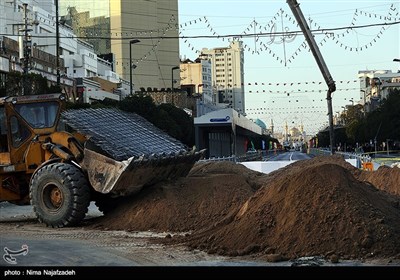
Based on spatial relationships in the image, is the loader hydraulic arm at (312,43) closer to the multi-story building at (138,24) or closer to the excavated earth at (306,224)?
the multi-story building at (138,24)

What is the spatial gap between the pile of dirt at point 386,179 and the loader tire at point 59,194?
26.8 feet

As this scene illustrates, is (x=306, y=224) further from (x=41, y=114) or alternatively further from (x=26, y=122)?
(x=26, y=122)

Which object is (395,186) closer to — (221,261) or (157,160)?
(157,160)

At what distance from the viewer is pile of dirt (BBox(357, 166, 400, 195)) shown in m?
16.9

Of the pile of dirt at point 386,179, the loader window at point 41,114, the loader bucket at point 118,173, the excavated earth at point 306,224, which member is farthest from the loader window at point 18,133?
the pile of dirt at point 386,179

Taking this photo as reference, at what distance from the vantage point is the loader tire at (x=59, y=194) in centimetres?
1261

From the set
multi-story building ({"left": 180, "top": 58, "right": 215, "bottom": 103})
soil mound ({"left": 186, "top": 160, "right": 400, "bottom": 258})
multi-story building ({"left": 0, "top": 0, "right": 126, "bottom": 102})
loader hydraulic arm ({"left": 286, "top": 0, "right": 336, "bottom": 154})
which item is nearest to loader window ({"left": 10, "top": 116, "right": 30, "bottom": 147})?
soil mound ({"left": 186, "top": 160, "right": 400, "bottom": 258})

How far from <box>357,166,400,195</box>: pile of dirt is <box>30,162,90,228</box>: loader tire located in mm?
8162

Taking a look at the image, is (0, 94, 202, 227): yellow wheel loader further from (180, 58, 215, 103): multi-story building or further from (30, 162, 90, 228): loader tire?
(180, 58, 215, 103): multi-story building

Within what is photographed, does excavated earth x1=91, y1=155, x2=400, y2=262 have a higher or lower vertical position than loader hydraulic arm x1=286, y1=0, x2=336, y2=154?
lower

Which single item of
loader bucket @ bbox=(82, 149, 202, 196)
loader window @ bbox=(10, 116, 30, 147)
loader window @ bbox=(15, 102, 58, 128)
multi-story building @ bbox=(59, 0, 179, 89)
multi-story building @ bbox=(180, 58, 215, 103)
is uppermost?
multi-story building @ bbox=(180, 58, 215, 103)

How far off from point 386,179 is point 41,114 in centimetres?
953
